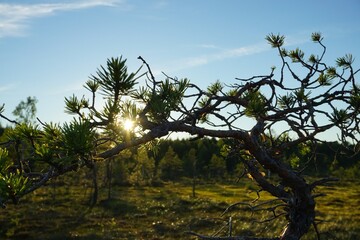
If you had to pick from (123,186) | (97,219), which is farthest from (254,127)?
(123,186)

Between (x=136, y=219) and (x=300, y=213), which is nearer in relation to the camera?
(x=300, y=213)

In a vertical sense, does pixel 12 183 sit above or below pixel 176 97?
below

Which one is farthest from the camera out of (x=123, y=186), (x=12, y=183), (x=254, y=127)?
(x=123, y=186)

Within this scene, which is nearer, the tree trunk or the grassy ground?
the tree trunk

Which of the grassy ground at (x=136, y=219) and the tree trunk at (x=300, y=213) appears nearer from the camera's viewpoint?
the tree trunk at (x=300, y=213)

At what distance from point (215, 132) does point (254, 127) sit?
0.55 meters

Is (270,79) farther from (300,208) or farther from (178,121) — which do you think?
(178,121)

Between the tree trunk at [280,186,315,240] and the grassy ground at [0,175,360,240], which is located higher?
the tree trunk at [280,186,315,240]

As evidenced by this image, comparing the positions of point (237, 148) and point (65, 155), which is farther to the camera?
Answer: point (237, 148)

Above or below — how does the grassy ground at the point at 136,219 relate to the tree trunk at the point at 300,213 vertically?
below

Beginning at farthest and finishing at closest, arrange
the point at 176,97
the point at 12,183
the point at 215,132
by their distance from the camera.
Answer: the point at 215,132 < the point at 176,97 < the point at 12,183

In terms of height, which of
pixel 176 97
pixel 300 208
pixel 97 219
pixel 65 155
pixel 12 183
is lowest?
pixel 97 219

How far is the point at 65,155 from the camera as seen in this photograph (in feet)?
6.59

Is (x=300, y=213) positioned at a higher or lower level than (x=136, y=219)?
higher
